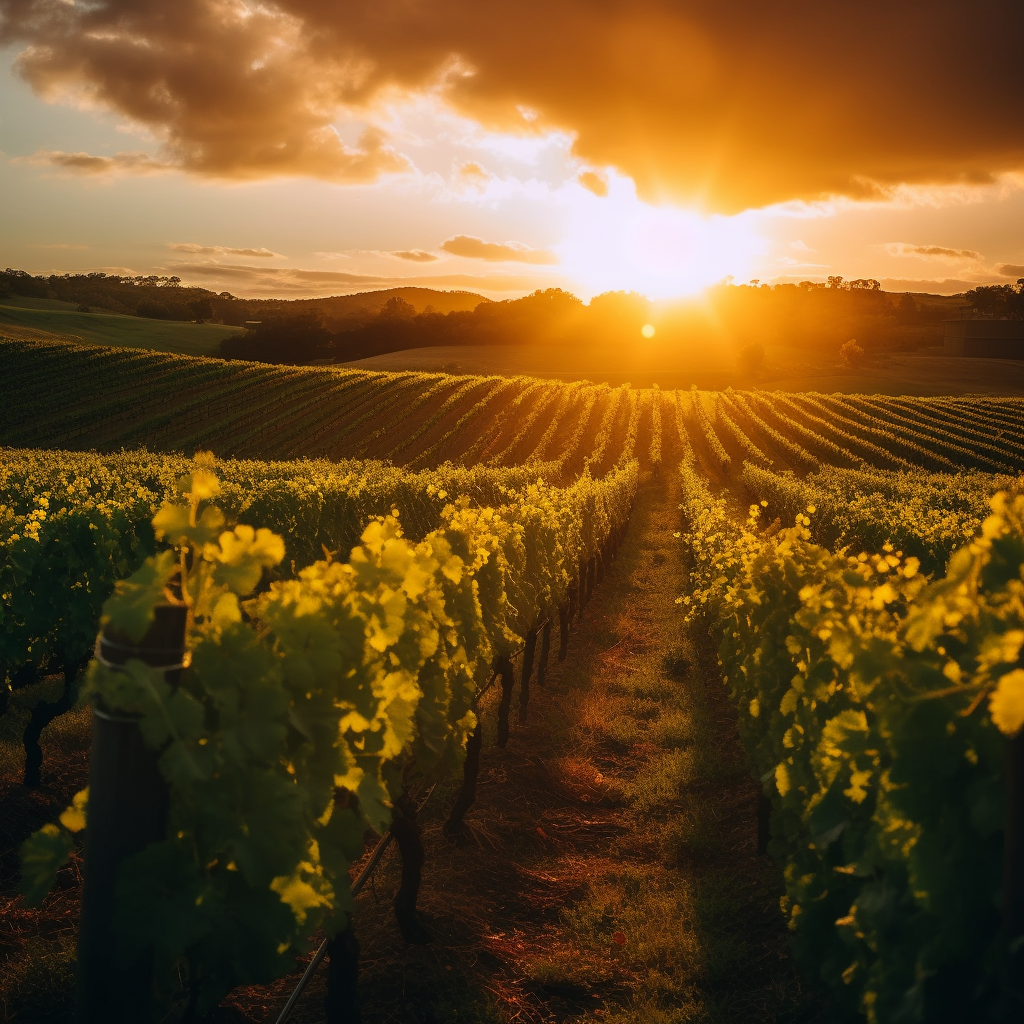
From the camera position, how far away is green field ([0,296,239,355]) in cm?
8388

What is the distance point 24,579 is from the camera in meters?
8.23

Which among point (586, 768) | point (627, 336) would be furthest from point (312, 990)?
point (627, 336)

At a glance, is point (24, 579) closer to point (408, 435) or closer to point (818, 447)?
point (408, 435)

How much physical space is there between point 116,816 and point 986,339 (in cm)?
13509

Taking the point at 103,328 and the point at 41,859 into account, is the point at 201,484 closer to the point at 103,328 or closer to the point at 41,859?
the point at 41,859

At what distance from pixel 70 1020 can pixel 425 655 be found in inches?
98.4

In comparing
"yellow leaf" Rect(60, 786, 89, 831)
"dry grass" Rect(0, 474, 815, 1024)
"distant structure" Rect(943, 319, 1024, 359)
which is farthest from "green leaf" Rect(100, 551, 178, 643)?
"distant structure" Rect(943, 319, 1024, 359)

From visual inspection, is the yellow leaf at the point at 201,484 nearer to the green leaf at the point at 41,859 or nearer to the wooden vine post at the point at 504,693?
the green leaf at the point at 41,859

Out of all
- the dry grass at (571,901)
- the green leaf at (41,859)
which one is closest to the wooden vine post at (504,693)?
the dry grass at (571,901)

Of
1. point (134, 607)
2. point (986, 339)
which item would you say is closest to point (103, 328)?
point (134, 607)

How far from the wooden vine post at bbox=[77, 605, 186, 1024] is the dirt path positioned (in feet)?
6.82

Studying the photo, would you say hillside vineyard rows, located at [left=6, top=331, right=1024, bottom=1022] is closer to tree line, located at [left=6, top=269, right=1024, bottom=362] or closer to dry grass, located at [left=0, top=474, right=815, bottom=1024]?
dry grass, located at [left=0, top=474, right=815, bottom=1024]

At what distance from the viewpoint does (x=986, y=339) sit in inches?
4574

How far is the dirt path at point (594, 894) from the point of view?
4.44 m
